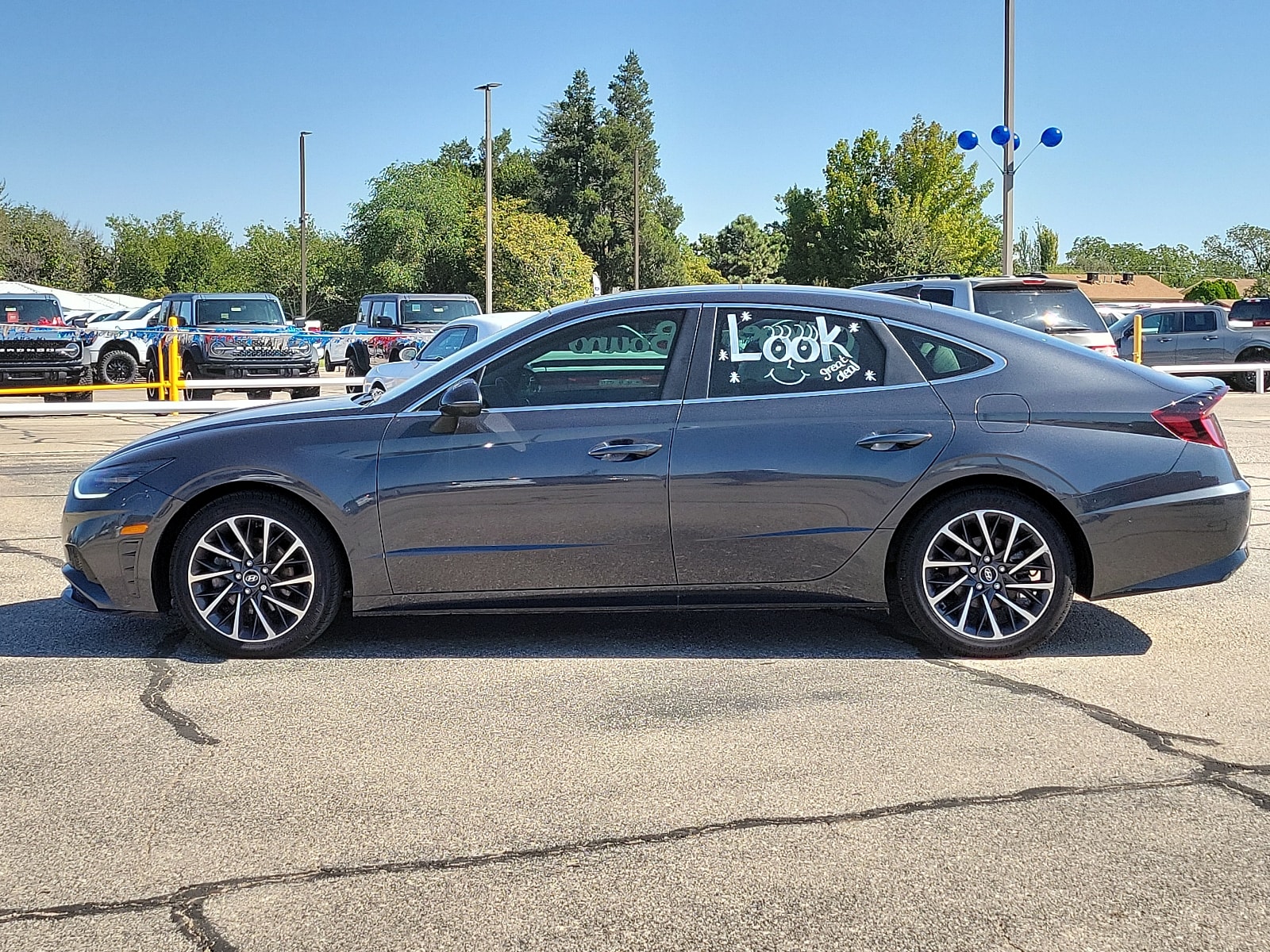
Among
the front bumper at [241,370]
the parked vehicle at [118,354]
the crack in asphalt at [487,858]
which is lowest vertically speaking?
the crack in asphalt at [487,858]

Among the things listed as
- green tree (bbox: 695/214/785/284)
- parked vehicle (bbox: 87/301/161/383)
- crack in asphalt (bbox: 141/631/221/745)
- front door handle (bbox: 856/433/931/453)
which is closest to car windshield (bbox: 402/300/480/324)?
parked vehicle (bbox: 87/301/161/383)

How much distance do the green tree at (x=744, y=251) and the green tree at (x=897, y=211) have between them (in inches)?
2063

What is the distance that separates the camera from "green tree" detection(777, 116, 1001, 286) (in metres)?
63.0

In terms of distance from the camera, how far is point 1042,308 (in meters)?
13.2

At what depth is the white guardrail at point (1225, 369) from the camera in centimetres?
2448

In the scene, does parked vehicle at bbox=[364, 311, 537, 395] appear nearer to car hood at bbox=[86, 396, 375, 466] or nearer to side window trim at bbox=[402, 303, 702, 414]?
car hood at bbox=[86, 396, 375, 466]

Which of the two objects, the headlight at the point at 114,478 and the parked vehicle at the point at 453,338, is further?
the parked vehicle at the point at 453,338

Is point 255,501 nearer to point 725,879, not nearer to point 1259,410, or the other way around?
point 725,879

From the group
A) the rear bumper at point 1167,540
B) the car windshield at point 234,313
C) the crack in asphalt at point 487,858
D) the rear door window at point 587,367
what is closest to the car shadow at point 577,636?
the rear bumper at point 1167,540

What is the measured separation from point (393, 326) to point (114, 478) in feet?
66.0

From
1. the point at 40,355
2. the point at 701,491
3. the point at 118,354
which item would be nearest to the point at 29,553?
the point at 701,491

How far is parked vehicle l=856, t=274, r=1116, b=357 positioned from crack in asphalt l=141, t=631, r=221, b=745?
8.66m

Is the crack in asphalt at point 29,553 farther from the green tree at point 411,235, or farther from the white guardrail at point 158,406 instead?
the green tree at point 411,235

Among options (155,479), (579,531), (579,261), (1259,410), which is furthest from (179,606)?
(579,261)
